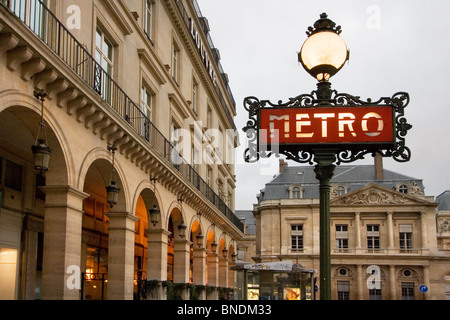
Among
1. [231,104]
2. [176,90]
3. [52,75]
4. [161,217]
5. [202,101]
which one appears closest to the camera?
[52,75]

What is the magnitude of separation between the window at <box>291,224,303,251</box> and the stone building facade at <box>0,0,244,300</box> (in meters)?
40.2

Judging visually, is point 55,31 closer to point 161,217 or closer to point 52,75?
point 52,75

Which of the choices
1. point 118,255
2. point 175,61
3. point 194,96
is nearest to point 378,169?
point 194,96

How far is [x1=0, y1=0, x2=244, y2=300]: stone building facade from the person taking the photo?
11820 millimetres

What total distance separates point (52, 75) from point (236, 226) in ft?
99.8

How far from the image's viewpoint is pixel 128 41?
18656 mm

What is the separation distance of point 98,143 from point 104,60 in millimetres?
3221

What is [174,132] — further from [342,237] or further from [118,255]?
[342,237]

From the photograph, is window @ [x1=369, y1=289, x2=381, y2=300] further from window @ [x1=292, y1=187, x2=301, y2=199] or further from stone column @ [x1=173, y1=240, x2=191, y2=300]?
stone column @ [x1=173, y1=240, x2=191, y2=300]

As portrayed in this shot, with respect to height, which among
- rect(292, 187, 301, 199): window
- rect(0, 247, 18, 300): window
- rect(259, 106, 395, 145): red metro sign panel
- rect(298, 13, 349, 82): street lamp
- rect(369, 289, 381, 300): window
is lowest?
rect(369, 289, 381, 300): window

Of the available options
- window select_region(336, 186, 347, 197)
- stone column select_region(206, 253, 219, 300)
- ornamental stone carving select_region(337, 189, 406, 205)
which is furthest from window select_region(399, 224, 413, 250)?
stone column select_region(206, 253, 219, 300)

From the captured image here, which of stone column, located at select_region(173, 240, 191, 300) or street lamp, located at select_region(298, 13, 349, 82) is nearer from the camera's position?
street lamp, located at select_region(298, 13, 349, 82)

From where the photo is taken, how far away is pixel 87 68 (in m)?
14.2
